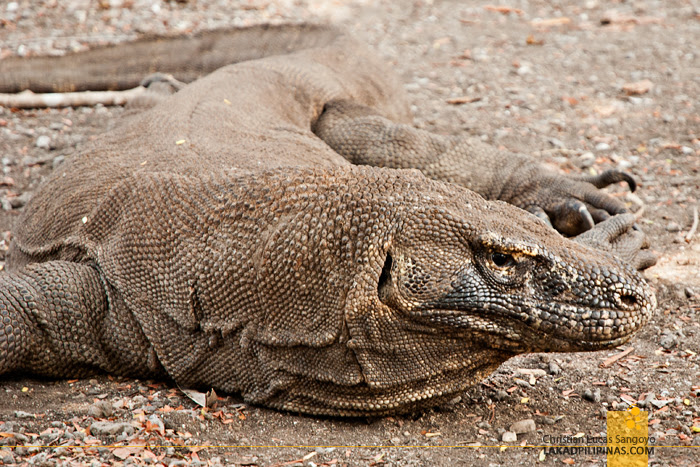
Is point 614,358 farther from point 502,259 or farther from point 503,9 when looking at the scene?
point 503,9

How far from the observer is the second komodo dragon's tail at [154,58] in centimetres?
707

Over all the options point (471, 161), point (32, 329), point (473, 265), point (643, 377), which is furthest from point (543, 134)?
point (32, 329)

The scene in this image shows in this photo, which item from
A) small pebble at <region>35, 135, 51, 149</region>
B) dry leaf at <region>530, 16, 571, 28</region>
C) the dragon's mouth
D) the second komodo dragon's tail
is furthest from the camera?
dry leaf at <region>530, 16, 571, 28</region>

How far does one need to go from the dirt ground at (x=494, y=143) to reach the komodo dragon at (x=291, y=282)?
0.20 metres

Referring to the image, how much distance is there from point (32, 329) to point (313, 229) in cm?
146

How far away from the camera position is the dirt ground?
3191mm

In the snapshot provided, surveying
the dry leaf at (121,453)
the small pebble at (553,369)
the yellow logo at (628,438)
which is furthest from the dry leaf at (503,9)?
the dry leaf at (121,453)

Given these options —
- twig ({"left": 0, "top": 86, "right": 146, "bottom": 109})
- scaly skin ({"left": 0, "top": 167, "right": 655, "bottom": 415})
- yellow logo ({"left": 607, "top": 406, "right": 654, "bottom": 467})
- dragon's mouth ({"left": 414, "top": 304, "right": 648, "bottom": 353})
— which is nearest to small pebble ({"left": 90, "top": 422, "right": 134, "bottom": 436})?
scaly skin ({"left": 0, "top": 167, "right": 655, "bottom": 415})

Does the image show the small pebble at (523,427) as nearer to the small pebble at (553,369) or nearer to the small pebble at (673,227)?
the small pebble at (553,369)

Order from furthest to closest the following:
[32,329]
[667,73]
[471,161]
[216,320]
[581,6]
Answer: [581,6], [667,73], [471,161], [32,329], [216,320]

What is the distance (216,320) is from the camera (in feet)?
11.0

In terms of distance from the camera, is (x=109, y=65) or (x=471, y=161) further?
(x=109, y=65)

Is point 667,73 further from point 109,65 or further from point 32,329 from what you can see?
point 32,329

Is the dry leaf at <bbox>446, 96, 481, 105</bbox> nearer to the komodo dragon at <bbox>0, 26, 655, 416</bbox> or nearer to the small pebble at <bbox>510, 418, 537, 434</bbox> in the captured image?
the komodo dragon at <bbox>0, 26, 655, 416</bbox>
